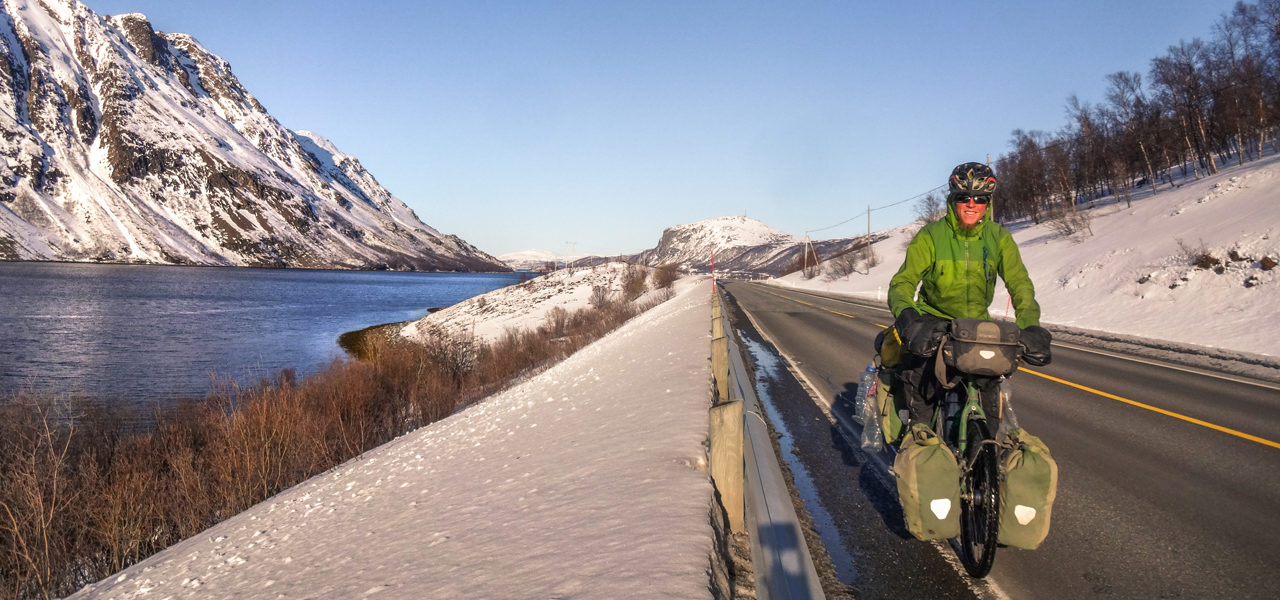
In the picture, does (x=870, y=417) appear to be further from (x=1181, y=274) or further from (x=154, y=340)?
(x=154, y=340)

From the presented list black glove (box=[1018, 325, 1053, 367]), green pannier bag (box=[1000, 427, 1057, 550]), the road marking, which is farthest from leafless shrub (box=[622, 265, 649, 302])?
green pannier bag (box=[1000, 427, 1057, 550])

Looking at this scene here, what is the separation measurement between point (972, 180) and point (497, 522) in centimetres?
346

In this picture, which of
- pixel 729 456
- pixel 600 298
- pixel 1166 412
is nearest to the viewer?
pixel 729 456

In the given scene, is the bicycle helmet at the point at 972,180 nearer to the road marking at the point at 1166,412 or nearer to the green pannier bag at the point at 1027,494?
the green pannier bag at the point at 1027,494

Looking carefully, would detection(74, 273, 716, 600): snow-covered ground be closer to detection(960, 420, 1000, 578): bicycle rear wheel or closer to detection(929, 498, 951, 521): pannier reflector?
detection(929, 498, 951, 521): pannier reflector

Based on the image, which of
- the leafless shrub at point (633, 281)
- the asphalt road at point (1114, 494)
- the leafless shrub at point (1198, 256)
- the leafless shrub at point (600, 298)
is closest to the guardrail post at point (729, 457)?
the asphalt road at point (1114, 494)

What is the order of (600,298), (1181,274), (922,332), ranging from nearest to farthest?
(922,332) < (1181,274) < (600,298)

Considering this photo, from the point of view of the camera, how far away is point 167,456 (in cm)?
888

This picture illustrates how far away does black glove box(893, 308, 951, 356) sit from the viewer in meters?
3.06

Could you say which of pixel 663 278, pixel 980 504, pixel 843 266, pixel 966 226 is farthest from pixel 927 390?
pixel 843 266

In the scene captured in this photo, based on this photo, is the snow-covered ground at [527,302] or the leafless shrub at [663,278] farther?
the leafless shrub at [663,278]

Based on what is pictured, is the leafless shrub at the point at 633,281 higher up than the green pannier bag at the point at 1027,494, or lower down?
higher up

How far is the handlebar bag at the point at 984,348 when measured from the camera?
116 inches

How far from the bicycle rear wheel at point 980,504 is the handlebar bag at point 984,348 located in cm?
35
